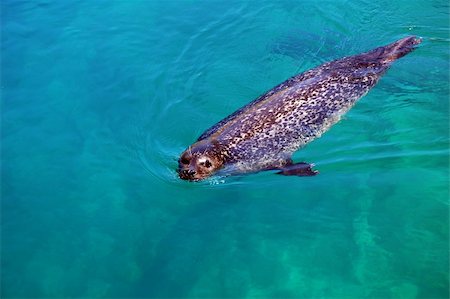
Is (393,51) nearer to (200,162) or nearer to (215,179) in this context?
(215,179)

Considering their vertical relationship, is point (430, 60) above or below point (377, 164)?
above

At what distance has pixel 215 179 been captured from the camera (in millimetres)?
6836

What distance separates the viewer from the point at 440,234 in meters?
5.81

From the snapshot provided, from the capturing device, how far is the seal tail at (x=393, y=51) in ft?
27.7

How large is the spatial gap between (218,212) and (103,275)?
1.64 meters

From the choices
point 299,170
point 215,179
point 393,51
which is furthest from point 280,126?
point 393,51

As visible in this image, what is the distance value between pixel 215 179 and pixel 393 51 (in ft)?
13.6

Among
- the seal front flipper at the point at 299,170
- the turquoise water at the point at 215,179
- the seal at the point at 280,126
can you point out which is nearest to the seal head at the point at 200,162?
the seal at the point at 280,126

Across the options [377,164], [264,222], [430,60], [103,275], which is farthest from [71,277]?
[430,60]

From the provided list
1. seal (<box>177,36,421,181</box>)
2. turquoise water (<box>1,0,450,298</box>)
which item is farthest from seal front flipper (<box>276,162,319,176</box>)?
turquoise water (<box>1,0,450,298</box>)

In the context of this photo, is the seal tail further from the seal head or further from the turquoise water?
the seal head

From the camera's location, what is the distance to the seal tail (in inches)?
332

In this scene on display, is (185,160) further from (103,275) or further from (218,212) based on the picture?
(103,275)

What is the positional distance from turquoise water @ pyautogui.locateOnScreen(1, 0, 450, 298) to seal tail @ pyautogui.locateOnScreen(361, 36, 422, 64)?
0.18m
